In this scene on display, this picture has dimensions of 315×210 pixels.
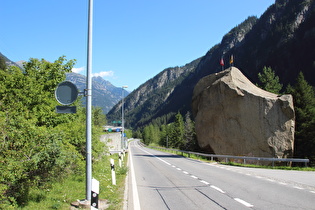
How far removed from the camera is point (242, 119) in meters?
24.1

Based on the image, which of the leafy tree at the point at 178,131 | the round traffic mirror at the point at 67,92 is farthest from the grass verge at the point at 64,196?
the leafy tree at the point at 178,131

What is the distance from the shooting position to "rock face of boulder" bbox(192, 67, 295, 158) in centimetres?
2231

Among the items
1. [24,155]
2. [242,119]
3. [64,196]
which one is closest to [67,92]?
[24,155]

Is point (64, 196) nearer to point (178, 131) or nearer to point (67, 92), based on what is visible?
point (67, 92)

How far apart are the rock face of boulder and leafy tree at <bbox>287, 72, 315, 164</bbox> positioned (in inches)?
316

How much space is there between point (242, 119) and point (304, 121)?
11610 millimetres

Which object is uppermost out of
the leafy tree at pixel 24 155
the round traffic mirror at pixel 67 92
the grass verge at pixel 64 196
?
the round traffic mirror at pixel 67 92

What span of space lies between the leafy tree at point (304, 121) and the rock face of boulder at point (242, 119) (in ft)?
26.3

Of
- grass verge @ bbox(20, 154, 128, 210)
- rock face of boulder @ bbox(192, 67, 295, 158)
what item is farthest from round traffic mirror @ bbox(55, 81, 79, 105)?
rock face of boulder @ bbox(192, 67, 295, 158)

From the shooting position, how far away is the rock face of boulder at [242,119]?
2231 centimetres

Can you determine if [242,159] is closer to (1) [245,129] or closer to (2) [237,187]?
(1) [245,129]

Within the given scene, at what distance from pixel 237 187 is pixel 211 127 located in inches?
697

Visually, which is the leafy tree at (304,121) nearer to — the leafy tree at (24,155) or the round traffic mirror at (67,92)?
the leafy tree at (24,155)

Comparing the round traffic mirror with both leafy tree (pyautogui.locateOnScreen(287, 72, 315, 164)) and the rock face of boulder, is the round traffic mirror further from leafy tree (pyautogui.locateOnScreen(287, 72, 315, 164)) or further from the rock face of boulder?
leafy tree (pyautogui.locateOnScreen(287, 72, 315, 164))
